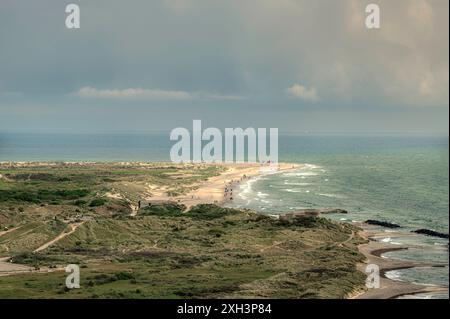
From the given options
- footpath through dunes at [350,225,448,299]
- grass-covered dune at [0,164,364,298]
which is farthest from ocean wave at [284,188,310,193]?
footpath through dunes at [350,225,448,299]

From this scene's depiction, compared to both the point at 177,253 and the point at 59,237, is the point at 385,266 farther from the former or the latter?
the point at 59,237

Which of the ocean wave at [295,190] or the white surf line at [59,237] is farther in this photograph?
the ocean wave at [295,190]

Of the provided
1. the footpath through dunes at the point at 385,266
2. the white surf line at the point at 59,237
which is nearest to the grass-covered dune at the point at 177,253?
the white surf line at the point at 59,237

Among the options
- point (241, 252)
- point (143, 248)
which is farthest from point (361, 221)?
point (143, 248)

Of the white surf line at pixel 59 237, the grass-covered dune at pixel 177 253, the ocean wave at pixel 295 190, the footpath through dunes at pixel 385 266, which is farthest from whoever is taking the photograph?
the ocean wave at pixel 295 190

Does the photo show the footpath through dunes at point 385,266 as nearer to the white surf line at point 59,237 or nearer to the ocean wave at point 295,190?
the white surf line at point 59,237

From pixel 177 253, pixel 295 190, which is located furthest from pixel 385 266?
pixel 295 190

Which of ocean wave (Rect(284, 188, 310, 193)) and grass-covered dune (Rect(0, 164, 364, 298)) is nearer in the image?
grass-covered dune (Rect(0, 164, 364, 298))

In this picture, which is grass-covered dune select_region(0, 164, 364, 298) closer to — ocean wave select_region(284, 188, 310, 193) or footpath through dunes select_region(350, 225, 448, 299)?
footpath through dunes select_region(350, 225, 448, 299)

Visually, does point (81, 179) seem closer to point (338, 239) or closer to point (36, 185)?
point (36, 185)
